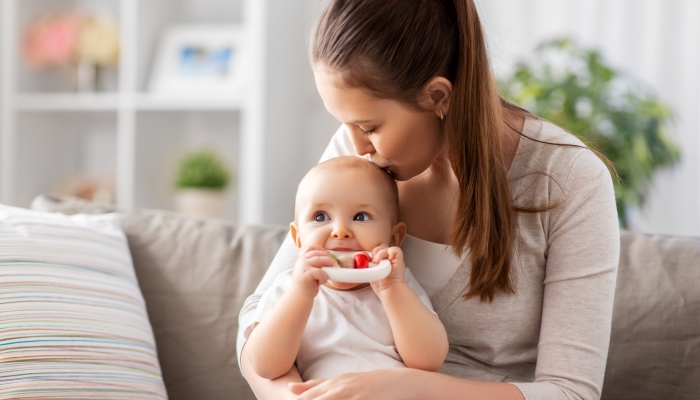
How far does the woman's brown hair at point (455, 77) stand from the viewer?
113cm

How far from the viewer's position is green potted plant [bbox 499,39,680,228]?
8.59 feet

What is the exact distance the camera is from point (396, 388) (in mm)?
1072

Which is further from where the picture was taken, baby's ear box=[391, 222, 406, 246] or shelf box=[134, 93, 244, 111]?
shelf box=[134, 93, 244, 111]

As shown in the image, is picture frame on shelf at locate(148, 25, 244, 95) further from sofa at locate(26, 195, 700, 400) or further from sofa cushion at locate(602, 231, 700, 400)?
sofa cushion at locate(602, 231, 700, 400)

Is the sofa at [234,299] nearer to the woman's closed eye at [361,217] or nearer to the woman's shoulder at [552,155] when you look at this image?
the woman's shoulder at [552,155]

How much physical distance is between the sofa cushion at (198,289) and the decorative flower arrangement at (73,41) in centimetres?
161

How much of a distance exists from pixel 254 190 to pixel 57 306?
1553 mm

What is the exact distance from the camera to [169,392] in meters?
1.61

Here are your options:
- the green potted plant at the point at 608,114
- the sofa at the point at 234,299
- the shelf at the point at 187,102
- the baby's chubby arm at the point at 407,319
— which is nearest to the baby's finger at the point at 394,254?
the baby's chubby arm at the point at 407,319

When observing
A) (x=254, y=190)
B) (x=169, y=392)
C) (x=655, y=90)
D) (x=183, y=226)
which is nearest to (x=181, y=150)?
(x=254, y=190)

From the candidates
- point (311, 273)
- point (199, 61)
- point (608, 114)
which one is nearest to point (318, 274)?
point (311, 273)

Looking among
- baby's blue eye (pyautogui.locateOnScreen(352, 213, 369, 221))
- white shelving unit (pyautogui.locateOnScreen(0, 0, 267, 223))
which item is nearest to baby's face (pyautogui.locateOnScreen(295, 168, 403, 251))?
baby's blue eye (pyautogui.locateOnScreen(352, 213, 369, 221))

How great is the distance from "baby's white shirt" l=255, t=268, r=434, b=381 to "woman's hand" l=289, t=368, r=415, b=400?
52 millimetres

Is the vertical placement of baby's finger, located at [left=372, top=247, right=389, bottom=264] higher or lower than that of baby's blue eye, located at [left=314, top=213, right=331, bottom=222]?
lower
